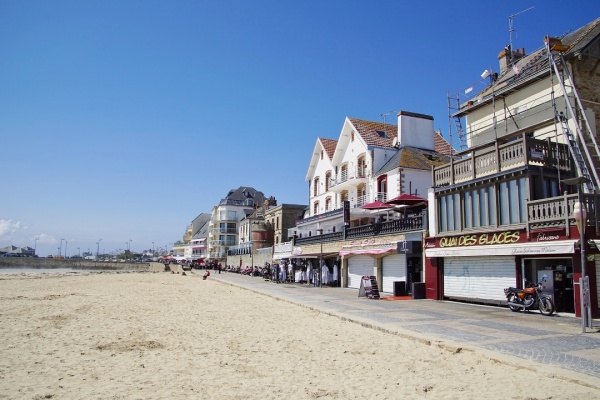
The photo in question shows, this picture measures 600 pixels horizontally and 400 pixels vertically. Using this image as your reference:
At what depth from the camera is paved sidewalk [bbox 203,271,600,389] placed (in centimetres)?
804

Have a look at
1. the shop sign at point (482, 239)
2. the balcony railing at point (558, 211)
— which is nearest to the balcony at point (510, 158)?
the balcony railing at point (558, 211)

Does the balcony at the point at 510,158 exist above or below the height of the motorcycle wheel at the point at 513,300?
above

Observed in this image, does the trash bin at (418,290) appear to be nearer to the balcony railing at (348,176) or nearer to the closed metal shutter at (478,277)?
the closed metal shutter at (478,277)

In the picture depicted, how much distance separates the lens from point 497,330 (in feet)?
38.2

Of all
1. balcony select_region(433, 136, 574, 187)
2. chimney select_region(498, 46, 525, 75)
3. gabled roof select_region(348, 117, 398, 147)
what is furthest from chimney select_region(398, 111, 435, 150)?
balcony select_region(433, 136, 574, 187)

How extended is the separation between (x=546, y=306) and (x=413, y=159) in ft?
59.5

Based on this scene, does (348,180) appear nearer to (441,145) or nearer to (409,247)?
(441,145)

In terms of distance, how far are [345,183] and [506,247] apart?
69.6 ft

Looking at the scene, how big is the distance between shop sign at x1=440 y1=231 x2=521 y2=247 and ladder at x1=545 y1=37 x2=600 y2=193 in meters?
3.28

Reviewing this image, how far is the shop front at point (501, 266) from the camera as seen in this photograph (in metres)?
14.8

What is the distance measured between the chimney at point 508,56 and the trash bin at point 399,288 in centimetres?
1370

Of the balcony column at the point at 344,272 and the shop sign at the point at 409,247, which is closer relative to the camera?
the shop sign at the point at 409,247

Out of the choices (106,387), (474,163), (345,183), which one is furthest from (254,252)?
(106,387)

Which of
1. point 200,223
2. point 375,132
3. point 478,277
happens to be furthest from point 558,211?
point 200,223
